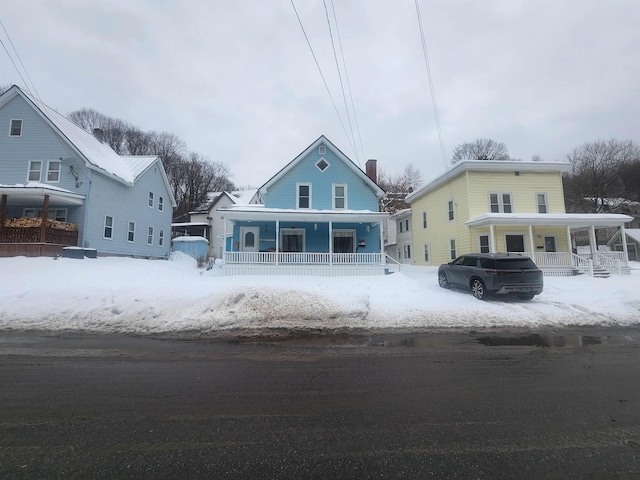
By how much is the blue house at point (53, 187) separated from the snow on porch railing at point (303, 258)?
860cm

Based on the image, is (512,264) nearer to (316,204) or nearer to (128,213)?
(316,204)

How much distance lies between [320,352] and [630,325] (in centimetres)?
895

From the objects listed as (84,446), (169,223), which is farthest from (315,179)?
(84,446)

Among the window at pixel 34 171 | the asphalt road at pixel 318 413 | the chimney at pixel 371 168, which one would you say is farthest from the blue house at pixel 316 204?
the asphalt road at pixel 318 413

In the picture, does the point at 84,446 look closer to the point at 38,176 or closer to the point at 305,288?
the point at 305,288

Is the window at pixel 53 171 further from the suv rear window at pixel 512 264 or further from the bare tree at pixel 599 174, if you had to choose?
the bare tree at pixel 599 174

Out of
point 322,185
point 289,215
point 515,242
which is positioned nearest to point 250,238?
point 289,215

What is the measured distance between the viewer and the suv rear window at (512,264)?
37.6 feet

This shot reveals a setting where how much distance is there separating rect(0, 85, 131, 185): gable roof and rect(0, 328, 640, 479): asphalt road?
17.8m

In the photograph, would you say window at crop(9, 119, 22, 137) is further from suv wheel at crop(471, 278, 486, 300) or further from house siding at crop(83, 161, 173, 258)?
suv wheel at crop(471, 278, 486, 300)

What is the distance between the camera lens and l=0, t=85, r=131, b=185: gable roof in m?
19.8

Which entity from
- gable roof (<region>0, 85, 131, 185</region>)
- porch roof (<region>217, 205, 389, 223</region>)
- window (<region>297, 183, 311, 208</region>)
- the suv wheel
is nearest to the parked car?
the suv wheel

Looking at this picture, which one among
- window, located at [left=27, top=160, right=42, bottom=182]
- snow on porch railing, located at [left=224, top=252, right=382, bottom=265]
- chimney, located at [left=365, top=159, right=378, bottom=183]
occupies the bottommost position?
snow on porch railing, located at [left=224, top=252, right=382, bottom=265]

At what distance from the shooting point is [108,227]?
2139cm
